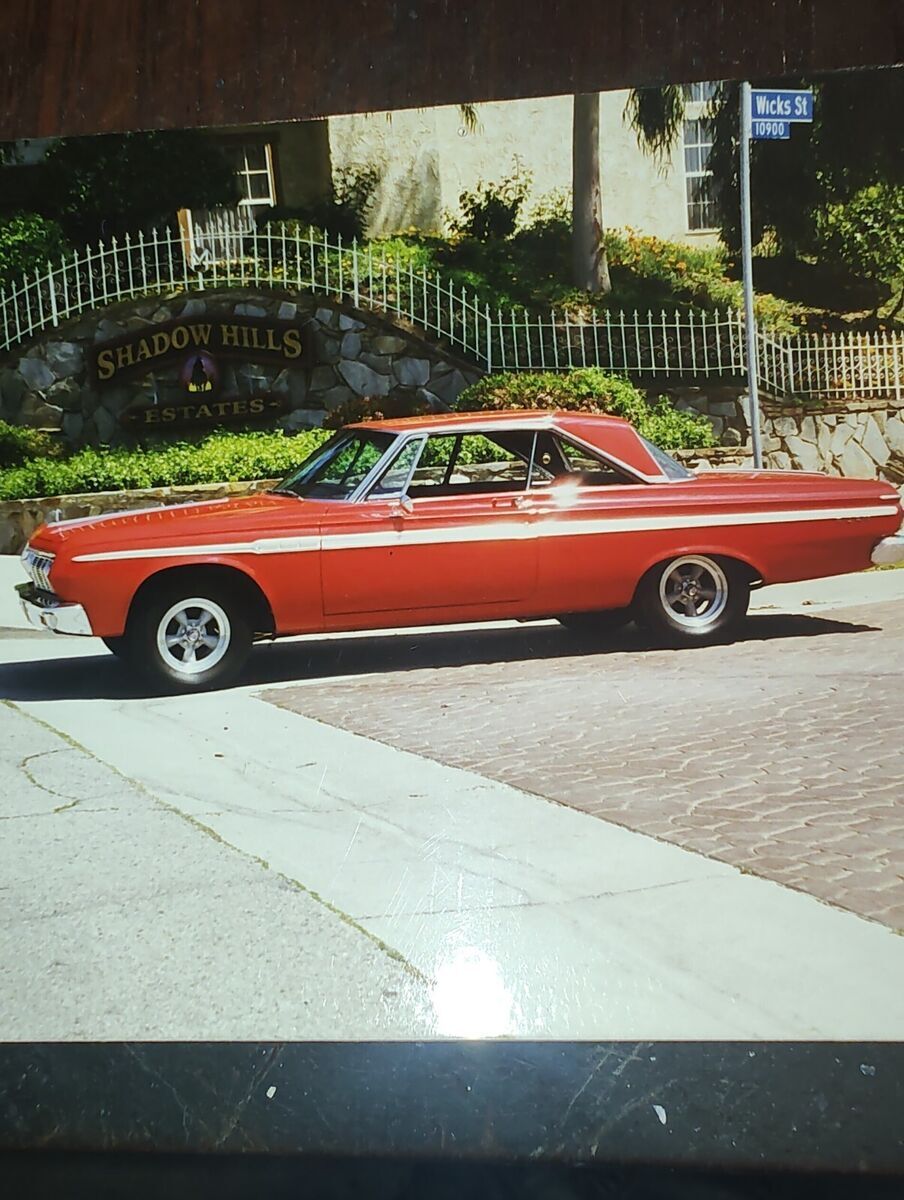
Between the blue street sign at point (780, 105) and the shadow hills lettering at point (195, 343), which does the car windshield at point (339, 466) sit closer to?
the shadow hills lettering at point (195, 343)

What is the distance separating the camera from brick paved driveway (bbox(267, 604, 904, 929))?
6.03ft

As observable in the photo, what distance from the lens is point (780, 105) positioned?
6.26 feet

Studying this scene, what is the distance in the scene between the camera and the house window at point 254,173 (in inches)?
74.7

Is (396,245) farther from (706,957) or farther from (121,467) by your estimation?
(706,957)

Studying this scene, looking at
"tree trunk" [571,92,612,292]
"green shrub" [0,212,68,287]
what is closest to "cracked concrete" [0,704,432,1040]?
"green shrub" [0,212,68,287]

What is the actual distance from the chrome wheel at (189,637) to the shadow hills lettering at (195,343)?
1.18ft

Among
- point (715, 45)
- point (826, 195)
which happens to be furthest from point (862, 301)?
point (715, 45)

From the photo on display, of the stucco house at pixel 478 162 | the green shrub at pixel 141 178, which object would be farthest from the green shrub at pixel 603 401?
the green shrub at pixel 141 178

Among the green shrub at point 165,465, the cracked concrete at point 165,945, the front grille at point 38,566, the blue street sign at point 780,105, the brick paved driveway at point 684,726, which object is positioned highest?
the blue street sign at point 780,105

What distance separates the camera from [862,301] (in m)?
1.97

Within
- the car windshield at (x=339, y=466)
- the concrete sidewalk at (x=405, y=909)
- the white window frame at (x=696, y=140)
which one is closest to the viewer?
the concrete sidewalk at (x=405, y=909)

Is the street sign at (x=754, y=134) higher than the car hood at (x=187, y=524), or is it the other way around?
the street sign at (x=754, y=134)

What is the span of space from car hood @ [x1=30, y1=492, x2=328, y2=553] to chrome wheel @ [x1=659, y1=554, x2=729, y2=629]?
0.54 m

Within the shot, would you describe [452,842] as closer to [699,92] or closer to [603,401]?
[603,401]
